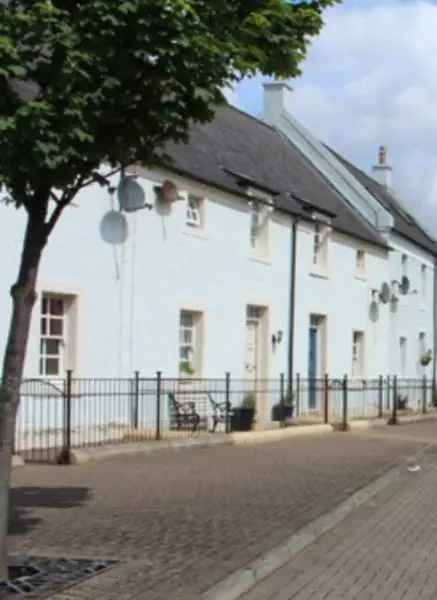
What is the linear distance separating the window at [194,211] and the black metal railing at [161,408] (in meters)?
3.49

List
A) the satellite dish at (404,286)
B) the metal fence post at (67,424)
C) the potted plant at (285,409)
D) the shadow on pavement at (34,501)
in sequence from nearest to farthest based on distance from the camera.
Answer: the shadow on pavement at (34,501) < the metal fence post at (67,424) < the potted plant at (285,409) < the satellite dish at (404,286)

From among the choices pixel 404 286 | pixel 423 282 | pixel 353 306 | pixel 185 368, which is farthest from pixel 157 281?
pixel 423 282

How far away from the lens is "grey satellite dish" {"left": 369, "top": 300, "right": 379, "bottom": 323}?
1350 inches

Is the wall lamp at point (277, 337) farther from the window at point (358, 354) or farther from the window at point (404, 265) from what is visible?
the window at point (404, 265)

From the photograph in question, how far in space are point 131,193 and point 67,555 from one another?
11694 mm

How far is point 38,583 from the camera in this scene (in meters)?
A: 7.44

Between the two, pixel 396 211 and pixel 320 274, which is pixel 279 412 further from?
pixel 396 211

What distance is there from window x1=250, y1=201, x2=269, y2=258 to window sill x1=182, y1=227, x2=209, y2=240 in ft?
10.7

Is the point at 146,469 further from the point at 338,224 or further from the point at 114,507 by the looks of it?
the point at 338,224

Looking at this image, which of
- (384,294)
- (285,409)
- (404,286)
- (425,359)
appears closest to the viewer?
(285,409)

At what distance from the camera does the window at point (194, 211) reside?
22.9m

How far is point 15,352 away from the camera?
7609 mm

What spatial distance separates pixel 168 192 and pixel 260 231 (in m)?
5.81

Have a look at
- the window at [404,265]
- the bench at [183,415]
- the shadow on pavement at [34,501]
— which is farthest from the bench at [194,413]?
the window at [404,265]
